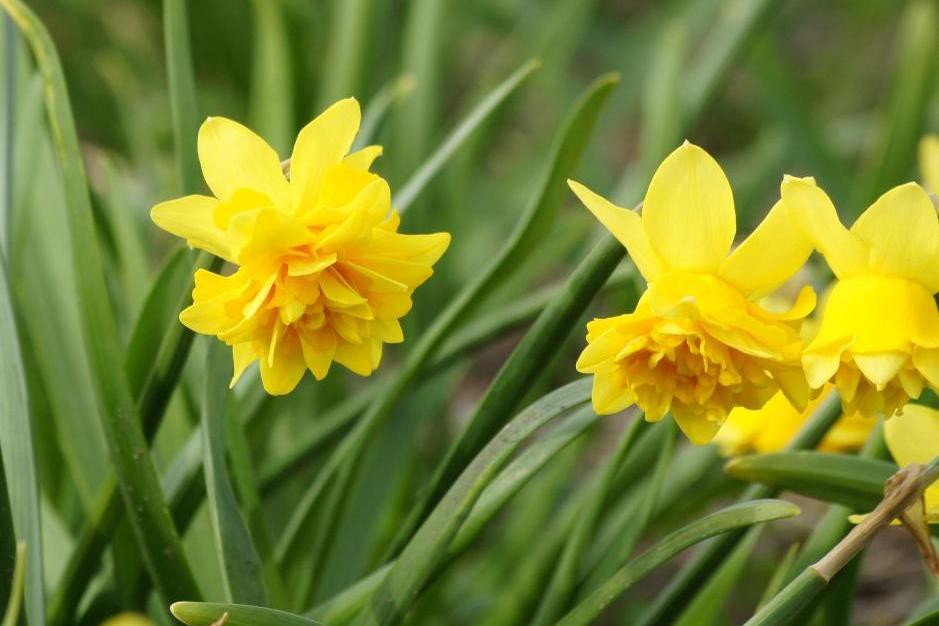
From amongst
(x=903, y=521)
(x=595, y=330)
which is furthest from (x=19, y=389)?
(x=903, y=521)

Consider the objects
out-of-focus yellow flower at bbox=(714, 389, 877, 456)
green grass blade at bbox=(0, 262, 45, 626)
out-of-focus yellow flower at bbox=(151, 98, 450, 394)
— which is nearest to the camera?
out-of-focus yellow flower at bbox=(151, 98, 450, 394)

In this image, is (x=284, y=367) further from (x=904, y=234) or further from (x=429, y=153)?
(x=429, y=153)

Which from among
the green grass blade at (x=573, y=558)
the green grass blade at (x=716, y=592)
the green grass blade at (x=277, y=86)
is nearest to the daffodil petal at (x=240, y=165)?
the green grass blade at (x=573, y=558)

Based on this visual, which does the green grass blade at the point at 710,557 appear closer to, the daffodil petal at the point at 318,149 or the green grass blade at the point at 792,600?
the green grass blade at the point at 792,600

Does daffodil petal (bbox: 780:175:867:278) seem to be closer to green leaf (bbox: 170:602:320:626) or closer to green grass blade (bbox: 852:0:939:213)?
green leaf (bbox: 170:602:320:626)

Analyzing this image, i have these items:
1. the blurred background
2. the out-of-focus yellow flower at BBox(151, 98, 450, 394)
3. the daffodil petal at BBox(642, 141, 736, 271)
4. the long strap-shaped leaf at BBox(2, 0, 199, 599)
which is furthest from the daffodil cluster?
the blurred background
